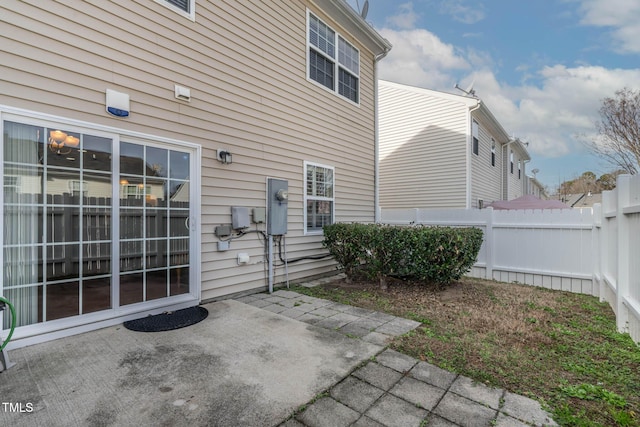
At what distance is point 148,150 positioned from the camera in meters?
3.57

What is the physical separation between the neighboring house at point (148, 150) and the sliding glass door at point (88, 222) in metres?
0.01

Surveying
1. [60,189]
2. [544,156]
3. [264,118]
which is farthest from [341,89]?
[544,156]

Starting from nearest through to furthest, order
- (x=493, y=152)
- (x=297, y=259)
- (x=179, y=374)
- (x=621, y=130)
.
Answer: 1. (x=179, y=374)
2. (x=297, y=259)
3. (x=621, y=130)
4. (x=493, y=152)

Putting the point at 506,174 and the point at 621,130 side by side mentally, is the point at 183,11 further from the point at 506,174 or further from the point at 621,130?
the point at 621,130

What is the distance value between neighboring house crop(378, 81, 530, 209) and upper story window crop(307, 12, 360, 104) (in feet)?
15.9

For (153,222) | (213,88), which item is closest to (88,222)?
(153,222)

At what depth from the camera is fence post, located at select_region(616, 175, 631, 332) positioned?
3.20 meters

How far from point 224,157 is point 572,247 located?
593 centimetres

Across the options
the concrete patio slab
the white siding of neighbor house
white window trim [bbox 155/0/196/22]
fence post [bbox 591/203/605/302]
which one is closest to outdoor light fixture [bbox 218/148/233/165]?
white window trim [bbox 155/0/196/22]

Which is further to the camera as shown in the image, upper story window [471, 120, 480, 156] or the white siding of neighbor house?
the white siding of neighbor house

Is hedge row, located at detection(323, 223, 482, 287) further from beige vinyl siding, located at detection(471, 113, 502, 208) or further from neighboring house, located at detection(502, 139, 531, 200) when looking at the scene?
neighboring house, located at detection(502, 139, 531, 200)

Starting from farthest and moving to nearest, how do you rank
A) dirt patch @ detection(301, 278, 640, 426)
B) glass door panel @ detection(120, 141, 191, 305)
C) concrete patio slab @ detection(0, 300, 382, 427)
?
1. glass door panel @ detection(120, 141, 191, 305)
2. dirt patch @ detection(301, 278, 640, 426)
3. concrete patio slab @ detection(0, 300, 382, 427)

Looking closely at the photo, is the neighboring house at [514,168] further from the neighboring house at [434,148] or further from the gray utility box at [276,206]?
the gray utility box at [276,206]

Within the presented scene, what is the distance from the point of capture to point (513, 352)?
280 cm
